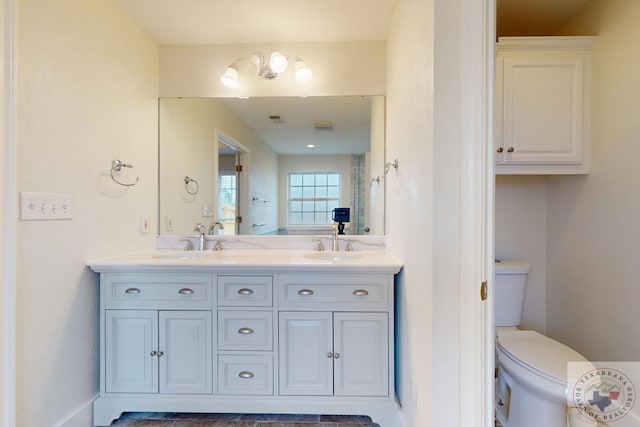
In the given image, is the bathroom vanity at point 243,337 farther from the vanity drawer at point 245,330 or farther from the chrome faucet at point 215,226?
the chrome faucet at point 215,226

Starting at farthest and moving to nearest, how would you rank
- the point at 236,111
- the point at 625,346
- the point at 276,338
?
the point at 236,111
the point at 276,338
the point at 625,346

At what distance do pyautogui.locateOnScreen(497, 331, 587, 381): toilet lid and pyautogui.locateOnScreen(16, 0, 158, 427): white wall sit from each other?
2.15 metres

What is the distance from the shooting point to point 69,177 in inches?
58.3

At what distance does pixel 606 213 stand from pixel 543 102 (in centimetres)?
68

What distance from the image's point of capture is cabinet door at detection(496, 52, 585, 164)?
1.69 metres

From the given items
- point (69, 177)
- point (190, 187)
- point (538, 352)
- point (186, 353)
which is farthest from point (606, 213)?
point (69, 177)

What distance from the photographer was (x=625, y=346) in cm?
151

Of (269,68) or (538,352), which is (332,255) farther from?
(269,68)

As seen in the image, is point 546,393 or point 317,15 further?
point 317,15

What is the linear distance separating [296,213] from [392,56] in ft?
3.98

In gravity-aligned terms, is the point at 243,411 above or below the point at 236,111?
below

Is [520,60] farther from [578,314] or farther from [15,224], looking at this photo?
[15,224]

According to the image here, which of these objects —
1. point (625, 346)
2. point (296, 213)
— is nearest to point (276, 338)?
point (296, 213)

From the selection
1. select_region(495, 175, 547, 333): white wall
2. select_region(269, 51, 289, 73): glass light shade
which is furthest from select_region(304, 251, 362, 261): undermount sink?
select_region(269, 51, 289, 73): glass light shade
